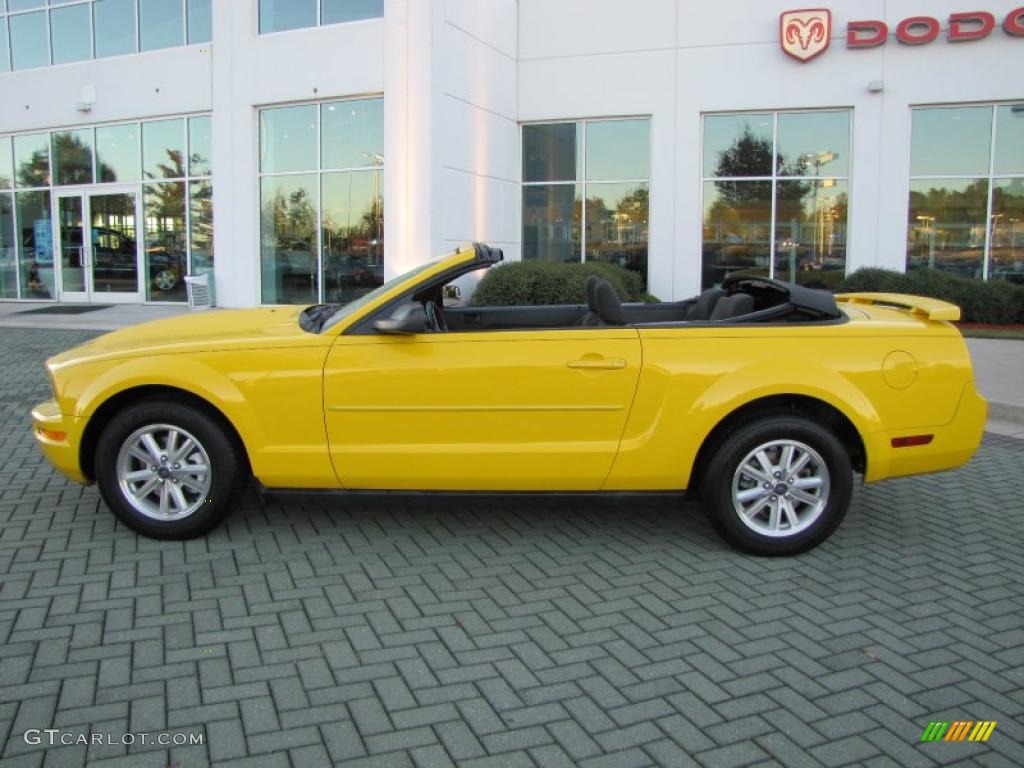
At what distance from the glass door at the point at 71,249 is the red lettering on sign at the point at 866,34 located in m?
16.5

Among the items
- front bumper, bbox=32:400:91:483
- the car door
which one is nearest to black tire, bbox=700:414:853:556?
the car door

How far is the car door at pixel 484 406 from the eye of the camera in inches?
171

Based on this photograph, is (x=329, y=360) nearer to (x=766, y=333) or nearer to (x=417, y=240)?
(x=766, y=333)

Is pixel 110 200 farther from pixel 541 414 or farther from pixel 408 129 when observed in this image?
pixel 541 414

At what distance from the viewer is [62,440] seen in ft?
14.9

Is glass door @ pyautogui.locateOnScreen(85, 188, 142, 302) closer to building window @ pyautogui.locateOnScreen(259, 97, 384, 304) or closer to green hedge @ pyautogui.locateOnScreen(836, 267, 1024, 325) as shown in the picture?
building window @ pyautogui.locateOnScreen(259, 97, 384, 304)

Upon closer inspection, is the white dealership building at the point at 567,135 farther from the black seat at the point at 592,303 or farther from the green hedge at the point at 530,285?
the black seat at the point at 592,303

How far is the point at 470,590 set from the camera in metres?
4.01

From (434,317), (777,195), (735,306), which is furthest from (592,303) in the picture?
(777,195)

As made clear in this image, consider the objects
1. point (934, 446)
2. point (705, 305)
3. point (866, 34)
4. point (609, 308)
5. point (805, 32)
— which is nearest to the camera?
point (934, 446)

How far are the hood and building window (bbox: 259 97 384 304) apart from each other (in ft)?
36.5

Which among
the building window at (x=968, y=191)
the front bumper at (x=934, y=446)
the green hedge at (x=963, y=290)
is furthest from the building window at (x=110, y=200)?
the front bumper at (x=934, y=446)

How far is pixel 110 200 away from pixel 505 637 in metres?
18.9

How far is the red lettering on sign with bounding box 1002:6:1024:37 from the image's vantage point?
14.6 m
